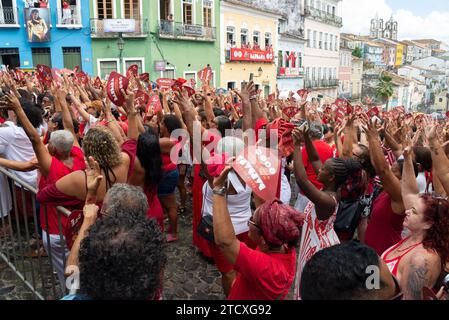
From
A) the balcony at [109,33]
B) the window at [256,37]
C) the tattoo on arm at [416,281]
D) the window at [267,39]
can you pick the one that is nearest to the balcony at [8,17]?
the balcony at [109,33]

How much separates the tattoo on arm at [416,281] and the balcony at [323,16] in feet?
135

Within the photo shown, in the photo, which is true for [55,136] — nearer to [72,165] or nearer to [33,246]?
[72,165]

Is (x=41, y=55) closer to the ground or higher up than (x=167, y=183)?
higher up

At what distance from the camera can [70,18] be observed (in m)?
21.4

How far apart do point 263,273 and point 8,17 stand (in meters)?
22.2

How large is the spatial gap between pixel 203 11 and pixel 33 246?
2419 cm

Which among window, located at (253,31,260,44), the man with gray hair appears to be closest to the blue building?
window, located at (253,31,260,44)

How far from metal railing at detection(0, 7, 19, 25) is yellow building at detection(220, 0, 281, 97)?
13.0m

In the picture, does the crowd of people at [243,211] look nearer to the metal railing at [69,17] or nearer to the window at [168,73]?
the metal railing at [69,17]

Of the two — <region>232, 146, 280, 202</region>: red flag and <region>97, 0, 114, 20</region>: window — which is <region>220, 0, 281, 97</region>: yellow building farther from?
<region>232, 146, 280, 202</region>: red flag

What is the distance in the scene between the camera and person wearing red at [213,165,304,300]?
2.30 meters

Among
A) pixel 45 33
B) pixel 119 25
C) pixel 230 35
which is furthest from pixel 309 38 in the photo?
pixel 45 33

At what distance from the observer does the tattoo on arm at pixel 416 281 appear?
7.36ft

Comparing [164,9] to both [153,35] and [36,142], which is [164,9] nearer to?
[153,35]
